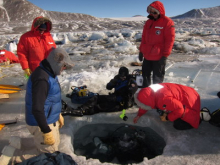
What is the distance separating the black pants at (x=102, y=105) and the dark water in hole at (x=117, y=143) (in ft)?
0.95

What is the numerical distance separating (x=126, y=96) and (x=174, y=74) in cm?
281

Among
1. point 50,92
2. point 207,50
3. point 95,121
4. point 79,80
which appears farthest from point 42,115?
point 207,50

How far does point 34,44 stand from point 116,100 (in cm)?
188

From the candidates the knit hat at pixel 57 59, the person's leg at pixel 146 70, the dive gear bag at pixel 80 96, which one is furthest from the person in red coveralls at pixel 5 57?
the knit hat at pixel 57 59

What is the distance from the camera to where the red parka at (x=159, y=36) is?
3.24 m

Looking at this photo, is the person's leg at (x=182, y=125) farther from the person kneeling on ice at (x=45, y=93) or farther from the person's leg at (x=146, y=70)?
the person kneeling on ice at (x=45, y=93)

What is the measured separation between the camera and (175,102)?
2.42 metres

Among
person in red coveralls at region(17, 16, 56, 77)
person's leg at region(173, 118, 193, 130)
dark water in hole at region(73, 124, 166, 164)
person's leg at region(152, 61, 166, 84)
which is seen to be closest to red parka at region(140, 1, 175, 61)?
person's leg at region(152, 61, 166, 84)

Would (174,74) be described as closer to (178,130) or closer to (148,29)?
(148,29)

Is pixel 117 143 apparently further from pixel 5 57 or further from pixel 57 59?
pixel 5 57

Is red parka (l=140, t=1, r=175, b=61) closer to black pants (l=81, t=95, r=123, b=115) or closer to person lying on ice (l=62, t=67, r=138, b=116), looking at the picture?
person lying on ice (l=62, t=67, r=138, b=116)

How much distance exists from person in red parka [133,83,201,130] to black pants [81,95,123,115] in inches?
32.7

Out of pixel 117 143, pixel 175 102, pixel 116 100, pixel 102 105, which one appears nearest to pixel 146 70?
pixel 116 100

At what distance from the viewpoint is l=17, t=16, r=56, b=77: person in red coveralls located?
9.70 ft
